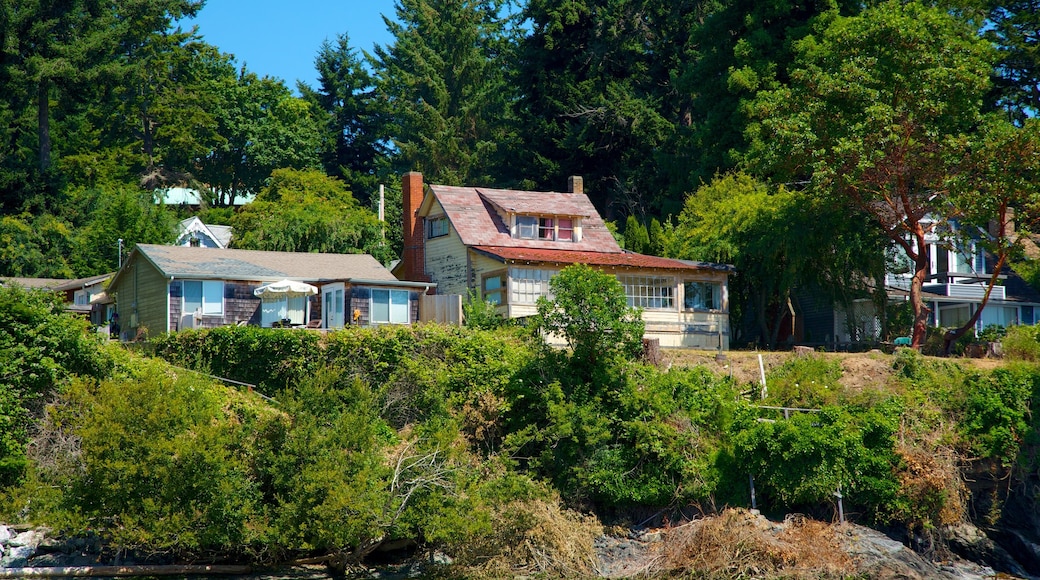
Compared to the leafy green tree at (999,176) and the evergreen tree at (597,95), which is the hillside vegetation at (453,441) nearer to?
the leafy green tree at (999,176)

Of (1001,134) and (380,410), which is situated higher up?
(1001,134)

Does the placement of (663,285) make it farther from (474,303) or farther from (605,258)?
(474,303)

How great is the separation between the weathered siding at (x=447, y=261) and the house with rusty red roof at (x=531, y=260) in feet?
0.12

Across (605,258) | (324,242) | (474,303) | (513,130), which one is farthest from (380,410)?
(513,130)

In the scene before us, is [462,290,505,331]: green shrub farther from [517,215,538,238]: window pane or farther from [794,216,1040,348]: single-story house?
[794,216,1040,348]: single-story house

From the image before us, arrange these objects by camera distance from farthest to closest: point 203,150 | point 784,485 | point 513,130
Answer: point 203,150, point 513,130, point 784,485

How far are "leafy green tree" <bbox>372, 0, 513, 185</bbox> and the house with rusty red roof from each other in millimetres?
18182

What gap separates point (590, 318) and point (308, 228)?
21.7 meters

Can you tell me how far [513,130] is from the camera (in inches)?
2482

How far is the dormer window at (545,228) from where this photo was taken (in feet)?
146

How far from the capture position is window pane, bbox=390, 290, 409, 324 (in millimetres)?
39969

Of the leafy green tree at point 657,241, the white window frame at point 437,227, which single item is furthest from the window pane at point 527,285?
the leafy green tree at point 657,241

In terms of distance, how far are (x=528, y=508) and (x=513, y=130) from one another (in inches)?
1505

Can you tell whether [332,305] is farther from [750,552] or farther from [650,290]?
[750,552]
